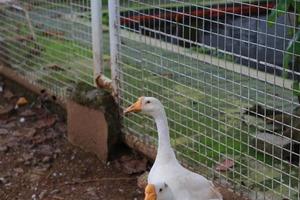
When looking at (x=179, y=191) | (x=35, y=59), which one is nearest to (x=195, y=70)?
(x=179, y=191)

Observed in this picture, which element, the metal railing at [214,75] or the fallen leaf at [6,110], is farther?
the fallen leaf at [6,110]

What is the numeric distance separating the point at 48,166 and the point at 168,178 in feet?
4.56

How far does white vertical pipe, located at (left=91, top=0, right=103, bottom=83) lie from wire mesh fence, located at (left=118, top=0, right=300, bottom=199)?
0.94ft

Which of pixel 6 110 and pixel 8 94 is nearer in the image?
pixel 6 110

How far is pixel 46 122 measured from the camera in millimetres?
5184

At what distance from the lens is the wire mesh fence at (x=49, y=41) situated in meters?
4.97

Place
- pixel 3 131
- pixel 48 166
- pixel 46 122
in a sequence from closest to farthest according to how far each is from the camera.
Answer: pixel 48 166 → pixel 3 131 → pixel 46 122

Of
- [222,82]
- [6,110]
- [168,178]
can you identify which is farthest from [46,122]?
[168,178]

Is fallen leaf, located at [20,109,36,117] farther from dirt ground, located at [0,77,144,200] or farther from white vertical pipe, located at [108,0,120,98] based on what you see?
white vertical pipe, located at [108,0,120,98]

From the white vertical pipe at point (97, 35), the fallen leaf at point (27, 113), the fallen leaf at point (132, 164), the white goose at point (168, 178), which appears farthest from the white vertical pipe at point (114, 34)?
the fallen leaf at point (27, 113)

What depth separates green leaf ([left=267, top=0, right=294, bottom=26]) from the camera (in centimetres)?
303

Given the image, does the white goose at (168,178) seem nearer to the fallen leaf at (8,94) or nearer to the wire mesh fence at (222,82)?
the wire mesh fence at (222,82)

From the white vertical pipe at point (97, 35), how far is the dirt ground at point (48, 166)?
59 centimetres

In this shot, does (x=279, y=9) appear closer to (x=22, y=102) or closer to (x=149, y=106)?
(x=149, y=106)
